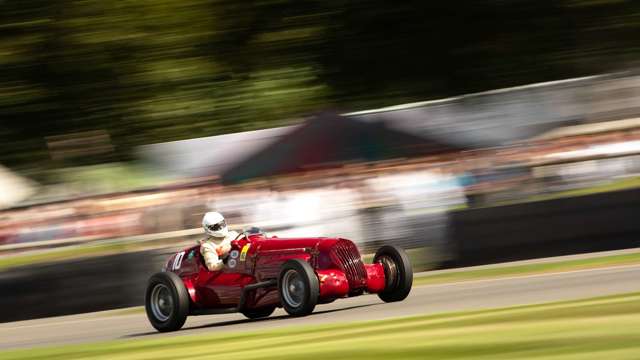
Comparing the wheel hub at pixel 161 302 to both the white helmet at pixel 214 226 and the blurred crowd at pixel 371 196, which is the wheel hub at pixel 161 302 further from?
the blurred crowd at pixel 371 196

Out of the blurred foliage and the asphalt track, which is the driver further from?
the blurred foliage

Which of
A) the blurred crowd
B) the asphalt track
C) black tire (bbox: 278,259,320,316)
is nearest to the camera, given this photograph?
the asphalt track

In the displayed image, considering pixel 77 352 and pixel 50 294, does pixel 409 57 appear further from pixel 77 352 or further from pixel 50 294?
pixel 77 352

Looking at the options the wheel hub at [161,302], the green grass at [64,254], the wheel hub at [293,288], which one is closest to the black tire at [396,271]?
the wheel hub at [293,288]

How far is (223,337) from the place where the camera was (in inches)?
349

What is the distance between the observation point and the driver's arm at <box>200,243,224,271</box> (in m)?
10.3

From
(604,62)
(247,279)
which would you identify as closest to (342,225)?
(247,279)

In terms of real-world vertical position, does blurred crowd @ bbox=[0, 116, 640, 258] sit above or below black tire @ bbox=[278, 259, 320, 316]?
above

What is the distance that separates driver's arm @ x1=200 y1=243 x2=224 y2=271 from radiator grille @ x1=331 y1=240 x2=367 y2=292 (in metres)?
1.09

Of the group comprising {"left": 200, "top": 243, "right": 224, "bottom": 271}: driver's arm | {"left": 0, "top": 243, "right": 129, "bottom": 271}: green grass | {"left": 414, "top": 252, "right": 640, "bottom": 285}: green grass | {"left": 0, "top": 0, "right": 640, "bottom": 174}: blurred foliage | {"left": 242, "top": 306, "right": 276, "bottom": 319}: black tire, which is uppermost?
{"left": 0, "top": 0, "right": 640, "bottom": 174}: blurred foliage

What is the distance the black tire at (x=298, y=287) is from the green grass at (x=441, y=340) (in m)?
0.66

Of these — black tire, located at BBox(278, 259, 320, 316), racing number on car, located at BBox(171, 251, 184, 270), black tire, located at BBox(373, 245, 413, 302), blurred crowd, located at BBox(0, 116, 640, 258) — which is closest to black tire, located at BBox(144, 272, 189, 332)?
racing number on car, located at BBox(171, 251, 184, 270)

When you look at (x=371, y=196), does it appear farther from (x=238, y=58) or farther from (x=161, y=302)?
(x=238, y=58)

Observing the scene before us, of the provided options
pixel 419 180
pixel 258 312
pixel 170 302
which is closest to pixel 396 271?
pixel 258 312
